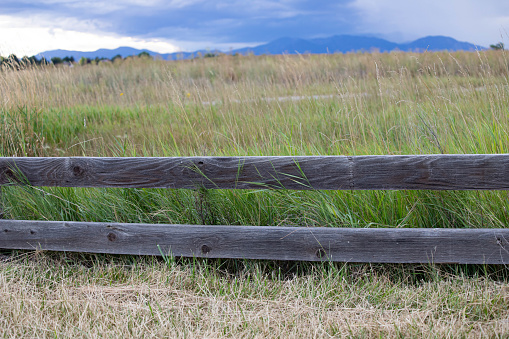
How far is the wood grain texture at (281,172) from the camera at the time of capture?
2.71m

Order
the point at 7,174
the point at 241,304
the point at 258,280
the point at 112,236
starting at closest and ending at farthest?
the point at 241,304, the point at 258,280, the point at 112,236, the point at 7,174

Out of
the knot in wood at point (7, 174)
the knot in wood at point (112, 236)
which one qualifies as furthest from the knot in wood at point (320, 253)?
the knot in wood at point (7, 174)

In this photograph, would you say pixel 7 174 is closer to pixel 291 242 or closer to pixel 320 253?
pixel 291 242

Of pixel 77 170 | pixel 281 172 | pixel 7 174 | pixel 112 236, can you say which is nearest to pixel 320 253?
pixel 281 172

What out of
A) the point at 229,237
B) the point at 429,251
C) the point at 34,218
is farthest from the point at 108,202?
the point at 429,251

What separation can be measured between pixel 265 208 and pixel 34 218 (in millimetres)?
2238

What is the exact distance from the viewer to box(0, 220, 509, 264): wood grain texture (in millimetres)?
2781

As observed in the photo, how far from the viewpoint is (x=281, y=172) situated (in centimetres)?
292

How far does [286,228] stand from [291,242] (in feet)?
0.34

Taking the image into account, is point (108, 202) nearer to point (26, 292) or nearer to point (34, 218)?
point (34, 218)

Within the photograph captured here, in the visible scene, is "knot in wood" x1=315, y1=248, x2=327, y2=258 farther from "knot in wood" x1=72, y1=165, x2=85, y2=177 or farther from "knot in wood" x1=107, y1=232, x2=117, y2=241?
"knot in wood" x1=72, y1=165, x2=85, y2=177

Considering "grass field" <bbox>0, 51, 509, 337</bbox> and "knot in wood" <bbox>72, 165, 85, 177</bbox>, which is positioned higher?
"knot in wood" <bbox>72, 165, 85, 177</bbox>

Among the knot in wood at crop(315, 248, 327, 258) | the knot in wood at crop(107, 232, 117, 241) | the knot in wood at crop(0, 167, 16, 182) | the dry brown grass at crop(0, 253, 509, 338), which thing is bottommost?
the dry brown grass at crop(0, 253, 509, 338)

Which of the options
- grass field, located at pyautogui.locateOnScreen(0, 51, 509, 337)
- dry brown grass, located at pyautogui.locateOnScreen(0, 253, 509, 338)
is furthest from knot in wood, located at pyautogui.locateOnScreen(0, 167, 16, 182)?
dry brown grass, located at pyautogui.locateOnScreen(0, 253, 509, 338)
